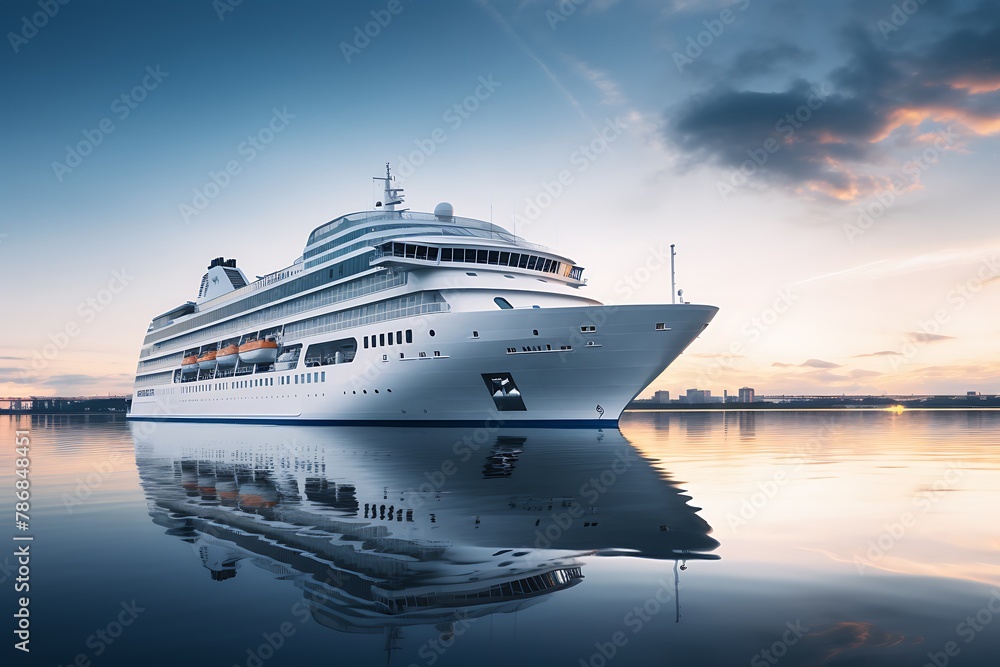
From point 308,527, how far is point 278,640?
5.27 metres

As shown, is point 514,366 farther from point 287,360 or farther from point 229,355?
point 229,355

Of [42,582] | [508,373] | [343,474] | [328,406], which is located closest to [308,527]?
[42,582]

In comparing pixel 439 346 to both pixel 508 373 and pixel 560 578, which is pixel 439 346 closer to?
pixel 508 373

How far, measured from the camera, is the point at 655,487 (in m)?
16.4

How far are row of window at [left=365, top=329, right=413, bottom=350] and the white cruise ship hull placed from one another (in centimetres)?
39

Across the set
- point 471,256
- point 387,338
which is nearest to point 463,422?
point 387,338

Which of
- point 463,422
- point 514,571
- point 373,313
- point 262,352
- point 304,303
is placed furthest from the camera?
point 262,352

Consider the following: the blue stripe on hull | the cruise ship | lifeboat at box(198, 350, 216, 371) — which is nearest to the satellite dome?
the cruise ship

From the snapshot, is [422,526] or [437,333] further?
[437,333]

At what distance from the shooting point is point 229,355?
65.6 meters

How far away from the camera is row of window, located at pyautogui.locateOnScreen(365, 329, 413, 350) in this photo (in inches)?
1664

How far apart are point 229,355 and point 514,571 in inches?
2496

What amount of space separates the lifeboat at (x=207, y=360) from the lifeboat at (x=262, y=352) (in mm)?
13561

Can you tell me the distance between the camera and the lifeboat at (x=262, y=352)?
5816 cm
